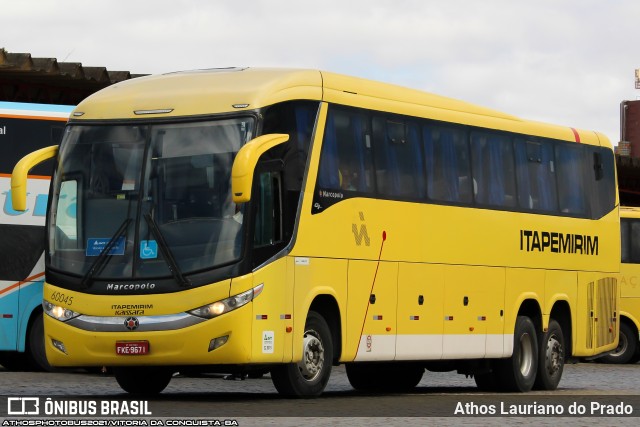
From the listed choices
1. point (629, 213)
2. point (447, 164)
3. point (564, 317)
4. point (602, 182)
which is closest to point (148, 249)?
point (447, 164)

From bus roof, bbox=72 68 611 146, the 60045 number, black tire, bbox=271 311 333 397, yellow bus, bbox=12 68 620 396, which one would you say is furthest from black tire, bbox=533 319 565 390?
the 60045 number

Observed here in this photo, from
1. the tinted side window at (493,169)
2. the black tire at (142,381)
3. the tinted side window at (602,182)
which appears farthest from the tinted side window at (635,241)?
the black tire at (142,381)

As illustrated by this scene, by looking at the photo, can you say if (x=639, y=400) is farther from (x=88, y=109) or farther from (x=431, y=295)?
(x=88, y=109)

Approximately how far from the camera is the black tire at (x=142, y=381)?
1880 cm

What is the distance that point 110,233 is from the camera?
17.2 metres

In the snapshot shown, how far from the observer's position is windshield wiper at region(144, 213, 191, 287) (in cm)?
1670

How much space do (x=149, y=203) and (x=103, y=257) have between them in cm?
71

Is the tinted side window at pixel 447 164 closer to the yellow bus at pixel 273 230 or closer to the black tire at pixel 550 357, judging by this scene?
the yellow bus at pixel 273 230

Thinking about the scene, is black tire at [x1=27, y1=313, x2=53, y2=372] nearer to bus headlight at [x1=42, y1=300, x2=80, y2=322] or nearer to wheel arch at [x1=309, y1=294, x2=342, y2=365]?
bus headlight at [x1=42, y1=300, x2=80, y2=322]

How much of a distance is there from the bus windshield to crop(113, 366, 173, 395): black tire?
191 cm

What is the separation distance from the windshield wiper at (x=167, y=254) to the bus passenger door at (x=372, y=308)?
260cm

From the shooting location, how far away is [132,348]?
16.8 meters

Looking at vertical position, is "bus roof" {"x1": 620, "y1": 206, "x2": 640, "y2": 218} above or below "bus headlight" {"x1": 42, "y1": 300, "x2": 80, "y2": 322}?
above

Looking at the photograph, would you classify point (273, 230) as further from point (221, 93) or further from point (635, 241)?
point (635, 241)
